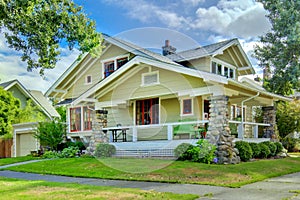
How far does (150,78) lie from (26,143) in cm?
1349

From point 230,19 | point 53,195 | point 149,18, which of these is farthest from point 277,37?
point 53,195

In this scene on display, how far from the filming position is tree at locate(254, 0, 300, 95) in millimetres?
21609

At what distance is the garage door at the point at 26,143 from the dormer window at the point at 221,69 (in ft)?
45.5

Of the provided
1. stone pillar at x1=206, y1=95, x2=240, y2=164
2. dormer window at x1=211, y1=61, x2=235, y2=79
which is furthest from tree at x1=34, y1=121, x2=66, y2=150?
stone pillar at x1=206, y1=95, x2=240, y2=164

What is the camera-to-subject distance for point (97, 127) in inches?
669

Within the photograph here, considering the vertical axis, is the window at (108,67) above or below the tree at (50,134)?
above

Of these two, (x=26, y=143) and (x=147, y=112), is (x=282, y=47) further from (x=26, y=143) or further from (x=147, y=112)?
(x=26, y=143)

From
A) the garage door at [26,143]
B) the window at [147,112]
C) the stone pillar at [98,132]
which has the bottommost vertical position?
the garage door at [26,143]

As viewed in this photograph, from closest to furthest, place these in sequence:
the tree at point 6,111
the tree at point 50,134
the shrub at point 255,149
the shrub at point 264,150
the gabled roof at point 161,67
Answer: the gabled roof at point 161,67 < the shrub at point 255,149 < the shrub at point 264,150 < the tree at point 50,134 < the tree at point 6,111

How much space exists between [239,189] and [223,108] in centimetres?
572

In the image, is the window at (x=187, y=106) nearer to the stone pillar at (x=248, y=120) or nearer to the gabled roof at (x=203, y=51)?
the gabled roof at (x=203, y=51)

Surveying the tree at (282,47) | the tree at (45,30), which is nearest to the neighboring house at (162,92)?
the tree at (282,47)

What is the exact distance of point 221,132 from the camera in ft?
42.9

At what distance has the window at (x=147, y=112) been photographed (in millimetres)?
17817
